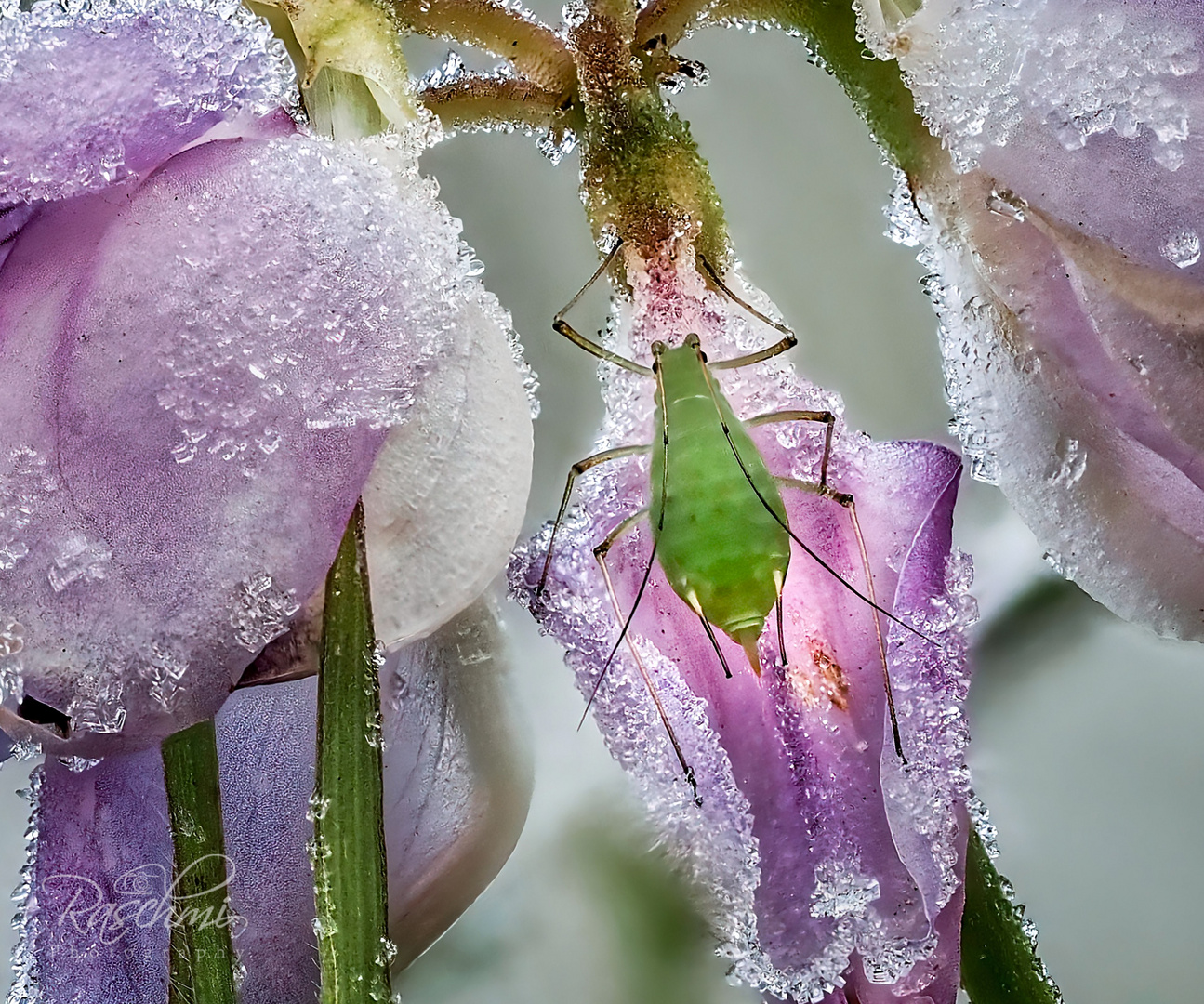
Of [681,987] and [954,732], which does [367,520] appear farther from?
[681,987]

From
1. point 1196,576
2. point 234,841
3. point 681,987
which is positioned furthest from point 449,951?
point 1196,576

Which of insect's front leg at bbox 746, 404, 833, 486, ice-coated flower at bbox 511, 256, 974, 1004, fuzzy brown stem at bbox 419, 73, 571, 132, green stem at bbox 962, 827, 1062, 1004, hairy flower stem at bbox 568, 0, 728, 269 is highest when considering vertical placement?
fuzzy brown stem at bbox 419, 73, 571, 132

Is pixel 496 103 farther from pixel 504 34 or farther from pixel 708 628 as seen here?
pixel 708 628

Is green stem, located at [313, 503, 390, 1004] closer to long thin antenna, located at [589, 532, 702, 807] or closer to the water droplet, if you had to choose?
long thin antenna, located at [589, 532, 702, 807]

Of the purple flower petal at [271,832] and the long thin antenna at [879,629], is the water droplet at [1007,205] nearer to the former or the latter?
the long thin antenna at [879,629]

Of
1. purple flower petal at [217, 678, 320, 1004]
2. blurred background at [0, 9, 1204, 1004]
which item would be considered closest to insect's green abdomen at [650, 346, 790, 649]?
purple flower petal at [217, 678, 320, 1004]

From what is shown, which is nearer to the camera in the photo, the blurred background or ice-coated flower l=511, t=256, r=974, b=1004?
ice-coated flower l=511, t=256, r=974, b=1004
